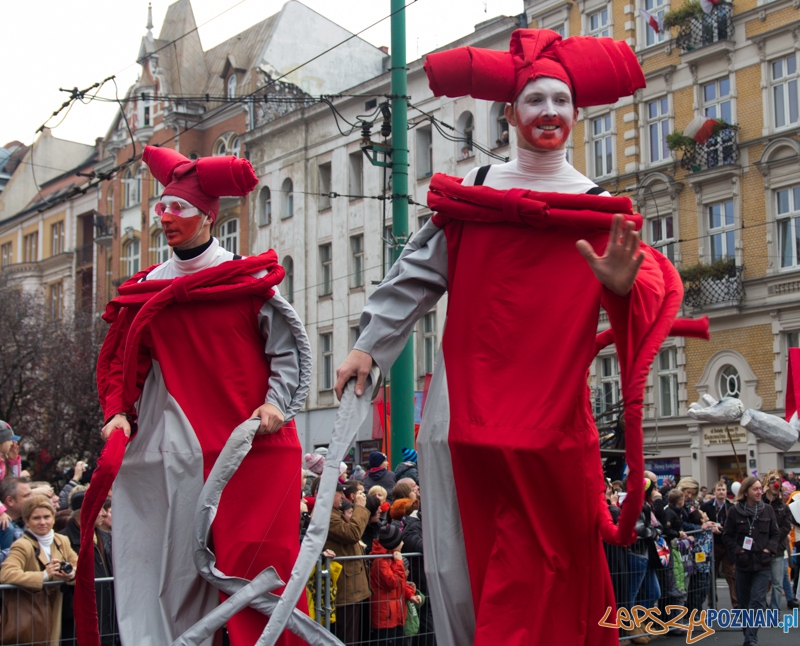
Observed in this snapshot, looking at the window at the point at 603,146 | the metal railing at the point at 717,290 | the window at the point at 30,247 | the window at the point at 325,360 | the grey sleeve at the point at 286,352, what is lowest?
the grey sleeve at the point at 286,352

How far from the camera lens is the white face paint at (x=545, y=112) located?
452 cm

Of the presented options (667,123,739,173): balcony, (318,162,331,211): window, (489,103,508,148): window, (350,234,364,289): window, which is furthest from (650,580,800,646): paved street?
(318,162,331,211): window

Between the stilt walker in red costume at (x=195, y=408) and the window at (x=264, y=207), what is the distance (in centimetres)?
3457

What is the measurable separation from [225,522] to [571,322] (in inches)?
80.8

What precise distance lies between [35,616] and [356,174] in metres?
30.2

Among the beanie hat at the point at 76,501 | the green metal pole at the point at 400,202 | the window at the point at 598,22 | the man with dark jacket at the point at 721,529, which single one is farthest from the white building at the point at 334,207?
the beanie hat at the point at 76,501

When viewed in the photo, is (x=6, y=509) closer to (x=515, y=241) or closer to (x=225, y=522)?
(x=225, y=522)

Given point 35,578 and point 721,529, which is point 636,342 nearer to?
point 35,578

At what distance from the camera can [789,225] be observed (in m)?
26.5

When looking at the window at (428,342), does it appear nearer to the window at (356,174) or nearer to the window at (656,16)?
the window at (356,174)

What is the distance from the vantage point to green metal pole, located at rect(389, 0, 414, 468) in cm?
1342

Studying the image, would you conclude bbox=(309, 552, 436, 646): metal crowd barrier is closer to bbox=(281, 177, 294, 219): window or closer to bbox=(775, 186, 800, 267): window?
bbox=(775, 186, 800, 267): window

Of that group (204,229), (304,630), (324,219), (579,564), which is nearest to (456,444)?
(579,564)

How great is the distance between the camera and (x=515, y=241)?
4352 millimetres
